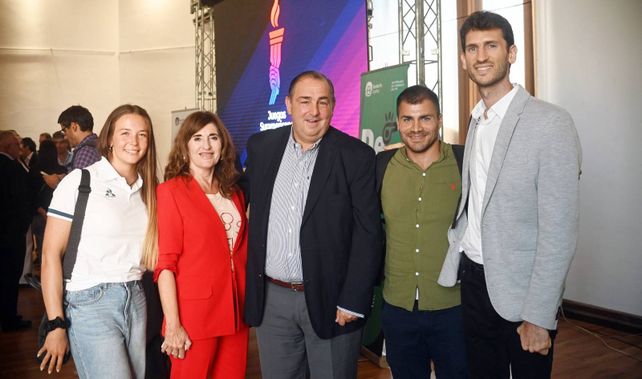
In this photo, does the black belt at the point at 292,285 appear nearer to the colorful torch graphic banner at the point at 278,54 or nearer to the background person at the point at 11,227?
the colorful torch graphic banner at the point at 278,54

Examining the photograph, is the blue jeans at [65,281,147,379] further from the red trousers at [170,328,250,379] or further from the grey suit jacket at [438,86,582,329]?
the grey suit jacket at [438,86,582,329]

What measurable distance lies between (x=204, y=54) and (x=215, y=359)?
343 inches

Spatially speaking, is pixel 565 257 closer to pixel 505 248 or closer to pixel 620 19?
pixel 505 248

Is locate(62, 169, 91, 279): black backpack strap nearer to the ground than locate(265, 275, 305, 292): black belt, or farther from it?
farther from it

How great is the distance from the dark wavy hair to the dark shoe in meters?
4.20

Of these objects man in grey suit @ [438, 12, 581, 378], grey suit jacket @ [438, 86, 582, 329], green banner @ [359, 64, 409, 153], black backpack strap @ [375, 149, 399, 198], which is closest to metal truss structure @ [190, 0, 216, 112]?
green banner @ [359, 64, 409, 153]

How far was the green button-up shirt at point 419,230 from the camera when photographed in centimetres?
249

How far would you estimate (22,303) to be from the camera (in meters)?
6.88

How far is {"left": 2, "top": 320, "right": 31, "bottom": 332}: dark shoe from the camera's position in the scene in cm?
568

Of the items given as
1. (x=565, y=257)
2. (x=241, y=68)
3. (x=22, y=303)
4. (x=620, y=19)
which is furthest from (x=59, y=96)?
(x=565, y=257)

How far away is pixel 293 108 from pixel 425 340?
1162mm

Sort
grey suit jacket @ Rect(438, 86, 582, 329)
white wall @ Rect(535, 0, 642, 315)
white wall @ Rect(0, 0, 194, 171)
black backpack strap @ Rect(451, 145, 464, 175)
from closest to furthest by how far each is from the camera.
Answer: grey suit jacket @ Rect(438, 86, 582, 329), black backpack strap @ Rect(451, 145, 464, 175), white wall @ Rect(535, 0, 642, 315), white wall @ Rect(0, 0, 194, 171)

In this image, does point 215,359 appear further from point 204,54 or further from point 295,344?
→ point 204,54

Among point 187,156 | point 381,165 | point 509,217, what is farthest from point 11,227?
point 509,217
